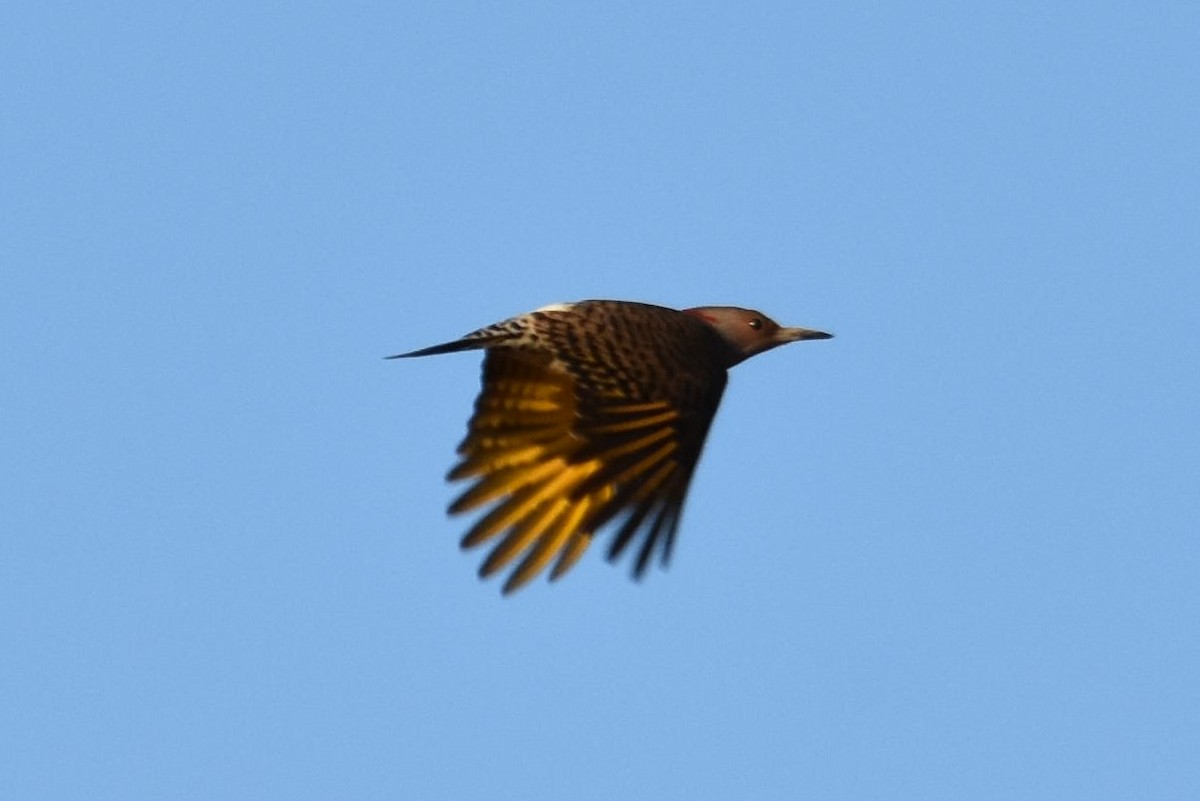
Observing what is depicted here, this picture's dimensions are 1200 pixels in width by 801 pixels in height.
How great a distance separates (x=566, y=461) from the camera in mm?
12805

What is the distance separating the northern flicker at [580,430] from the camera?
1219cm

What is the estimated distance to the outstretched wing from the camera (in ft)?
39.7

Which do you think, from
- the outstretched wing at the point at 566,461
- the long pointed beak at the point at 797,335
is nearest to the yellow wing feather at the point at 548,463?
the outstretched wing at the point at 566,461

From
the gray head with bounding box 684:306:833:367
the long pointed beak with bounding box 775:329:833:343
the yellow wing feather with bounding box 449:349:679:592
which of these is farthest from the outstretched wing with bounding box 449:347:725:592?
the long pointed beak with bounding box 775:329:833:343

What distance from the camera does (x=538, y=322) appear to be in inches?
504

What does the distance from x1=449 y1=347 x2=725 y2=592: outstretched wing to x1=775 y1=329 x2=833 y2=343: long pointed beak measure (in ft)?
5.71

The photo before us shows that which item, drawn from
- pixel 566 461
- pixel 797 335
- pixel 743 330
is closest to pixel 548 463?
pixel 566 461

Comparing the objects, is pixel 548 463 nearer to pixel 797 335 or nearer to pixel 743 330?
pixel 743 330

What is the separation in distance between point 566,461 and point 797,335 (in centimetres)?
269

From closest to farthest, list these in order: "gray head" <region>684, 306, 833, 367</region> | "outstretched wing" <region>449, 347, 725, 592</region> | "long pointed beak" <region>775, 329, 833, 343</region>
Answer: "outstretched wing" <region>449, 347, 725, 592</region>
"gray head" <region>684, 306, 833, 367</region>
"long pointed beak" <region>775, 329, 833, 343</region>

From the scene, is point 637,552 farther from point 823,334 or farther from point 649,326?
point 823,334

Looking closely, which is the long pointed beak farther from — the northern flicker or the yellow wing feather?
the yellow wing feather

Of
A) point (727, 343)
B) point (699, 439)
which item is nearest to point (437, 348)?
point (699, 439)

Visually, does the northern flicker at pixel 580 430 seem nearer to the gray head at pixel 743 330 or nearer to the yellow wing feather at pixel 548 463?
the yellow wing feather at pixel 548 463
